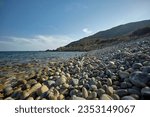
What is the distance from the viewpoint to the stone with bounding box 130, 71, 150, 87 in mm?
2729

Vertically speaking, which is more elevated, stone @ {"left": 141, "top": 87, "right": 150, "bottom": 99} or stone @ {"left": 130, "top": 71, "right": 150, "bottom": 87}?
stone @ {"left": 130, "top": 71, "right": 150, "bottom": 87}

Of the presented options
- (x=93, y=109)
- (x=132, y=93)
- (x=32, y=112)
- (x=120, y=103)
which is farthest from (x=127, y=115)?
(x=32, y=112)

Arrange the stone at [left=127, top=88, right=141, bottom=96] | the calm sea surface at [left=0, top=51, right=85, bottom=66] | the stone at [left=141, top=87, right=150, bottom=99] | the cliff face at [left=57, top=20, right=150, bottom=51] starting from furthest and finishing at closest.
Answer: the cliff face at [left=57, top=20, right=150, bottom=51], the calm sea surface at [left=0, top=51, right=85, bottom=66], the stone at [left=127, top=88, right=141, bottom=96], the stone at [left=141, top=87, right=150, bottom=99]

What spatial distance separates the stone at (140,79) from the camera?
2729 mm

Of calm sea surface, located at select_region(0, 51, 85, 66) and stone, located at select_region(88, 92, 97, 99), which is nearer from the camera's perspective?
stone, located at select_region(88, 92, 97, 99)

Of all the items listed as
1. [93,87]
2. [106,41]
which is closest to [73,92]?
[93,87]

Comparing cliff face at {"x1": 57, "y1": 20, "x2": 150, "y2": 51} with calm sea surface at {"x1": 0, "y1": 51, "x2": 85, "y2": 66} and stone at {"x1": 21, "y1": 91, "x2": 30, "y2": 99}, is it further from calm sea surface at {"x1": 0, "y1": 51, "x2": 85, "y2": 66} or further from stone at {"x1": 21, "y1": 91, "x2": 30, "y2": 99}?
stone at {"x1": 21, "y1": 91, "x2": 30, "y2": 99}

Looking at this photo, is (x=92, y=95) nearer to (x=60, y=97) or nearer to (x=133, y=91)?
(x=60, y=97)

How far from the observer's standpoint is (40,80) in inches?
167

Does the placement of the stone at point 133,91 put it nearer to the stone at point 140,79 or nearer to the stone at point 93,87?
the stone at point 140,79

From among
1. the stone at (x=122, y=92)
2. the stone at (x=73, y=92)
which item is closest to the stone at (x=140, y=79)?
the stone at (x=122, y=92)

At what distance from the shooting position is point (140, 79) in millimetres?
2809

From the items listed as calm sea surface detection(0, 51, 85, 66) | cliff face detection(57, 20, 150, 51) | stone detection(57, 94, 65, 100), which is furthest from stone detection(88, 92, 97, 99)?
cliff face detection(57, 20, 150, 51)

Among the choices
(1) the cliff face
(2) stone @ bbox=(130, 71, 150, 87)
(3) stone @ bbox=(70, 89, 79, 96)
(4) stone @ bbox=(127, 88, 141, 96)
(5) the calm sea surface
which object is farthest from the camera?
(1) the cliff face
